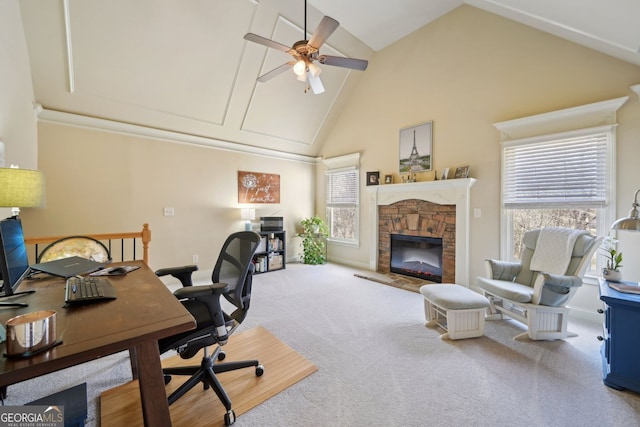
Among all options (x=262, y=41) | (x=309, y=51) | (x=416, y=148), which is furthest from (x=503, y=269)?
(x=262, y=41)

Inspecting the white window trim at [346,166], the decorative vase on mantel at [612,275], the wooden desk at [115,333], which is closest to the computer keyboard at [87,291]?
the wooden desk at [115,333]

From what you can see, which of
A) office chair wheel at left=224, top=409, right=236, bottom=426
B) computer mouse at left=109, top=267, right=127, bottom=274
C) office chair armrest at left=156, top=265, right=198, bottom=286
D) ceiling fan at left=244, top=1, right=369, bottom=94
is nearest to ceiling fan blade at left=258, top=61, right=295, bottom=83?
ceiling fan at left=244, top=1, right=369, bottom=94

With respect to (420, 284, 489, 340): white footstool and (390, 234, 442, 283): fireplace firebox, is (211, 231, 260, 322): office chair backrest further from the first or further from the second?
(390, 234, 442, 283): fireplace firebox

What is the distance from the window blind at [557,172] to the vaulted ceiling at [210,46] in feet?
2.82

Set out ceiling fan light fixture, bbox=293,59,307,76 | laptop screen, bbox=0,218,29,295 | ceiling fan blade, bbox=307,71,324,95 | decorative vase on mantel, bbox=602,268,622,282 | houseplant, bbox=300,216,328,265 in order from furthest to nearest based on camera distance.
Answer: houseplant, bbox=300,216,328,265
ceiling fan blade, bbox=307,71,324,95
ceiling fan light fixture, bbox=293,59,307,76
decorative vase on mantel, bbox=602,268,622,282
laptop screen, bbox=0,218,29,295

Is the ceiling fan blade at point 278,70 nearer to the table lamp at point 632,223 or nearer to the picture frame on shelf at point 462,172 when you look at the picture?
the picture frame on shelf at point 462,172

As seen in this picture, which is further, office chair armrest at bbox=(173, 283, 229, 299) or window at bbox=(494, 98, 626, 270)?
window at bbox=(494, 98, 626, 270)

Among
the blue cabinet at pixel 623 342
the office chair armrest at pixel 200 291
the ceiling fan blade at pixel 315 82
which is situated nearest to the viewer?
the office chair armrest at pixel 200 291

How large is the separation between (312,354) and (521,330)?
2.12 metres

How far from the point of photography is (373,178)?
485 centimetres

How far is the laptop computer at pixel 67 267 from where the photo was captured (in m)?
1.61

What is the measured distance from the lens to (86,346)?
33.0 inches

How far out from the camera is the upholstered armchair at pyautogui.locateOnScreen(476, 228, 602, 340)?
2.37 meters

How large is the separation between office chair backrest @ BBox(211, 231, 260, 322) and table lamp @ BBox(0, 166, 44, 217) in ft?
4.01
